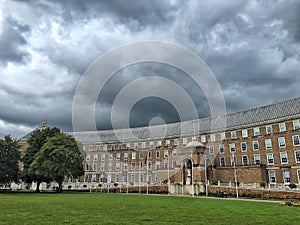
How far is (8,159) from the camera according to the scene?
47.8 m

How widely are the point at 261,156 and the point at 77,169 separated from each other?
4241cm

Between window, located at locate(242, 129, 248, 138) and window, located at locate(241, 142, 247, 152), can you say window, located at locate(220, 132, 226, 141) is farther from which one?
window, located at locate(241, 142, 247, 152)

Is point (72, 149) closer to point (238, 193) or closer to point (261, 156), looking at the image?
point (238, 193)

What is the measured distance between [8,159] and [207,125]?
53.7 meters

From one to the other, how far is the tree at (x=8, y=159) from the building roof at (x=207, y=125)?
1687 inches

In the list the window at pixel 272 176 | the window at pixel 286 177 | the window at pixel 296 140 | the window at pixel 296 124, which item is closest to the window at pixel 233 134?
the window at pixel 272 176

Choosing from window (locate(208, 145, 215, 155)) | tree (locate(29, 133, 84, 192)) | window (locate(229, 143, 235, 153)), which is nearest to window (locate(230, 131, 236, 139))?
window (locate(229, 143, 235, 153))

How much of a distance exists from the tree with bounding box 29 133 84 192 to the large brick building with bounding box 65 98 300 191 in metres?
16.5

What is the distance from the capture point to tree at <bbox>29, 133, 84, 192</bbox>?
48656mm

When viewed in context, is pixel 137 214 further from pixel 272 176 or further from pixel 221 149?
pixel 221 149

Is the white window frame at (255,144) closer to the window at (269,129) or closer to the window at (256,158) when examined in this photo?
the window at (256,158)

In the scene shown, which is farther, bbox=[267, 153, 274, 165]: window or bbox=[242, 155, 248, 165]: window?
bbox=[242, 155, 248, 165]: window

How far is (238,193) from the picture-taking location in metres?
42.3

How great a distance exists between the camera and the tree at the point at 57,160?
48656mm
